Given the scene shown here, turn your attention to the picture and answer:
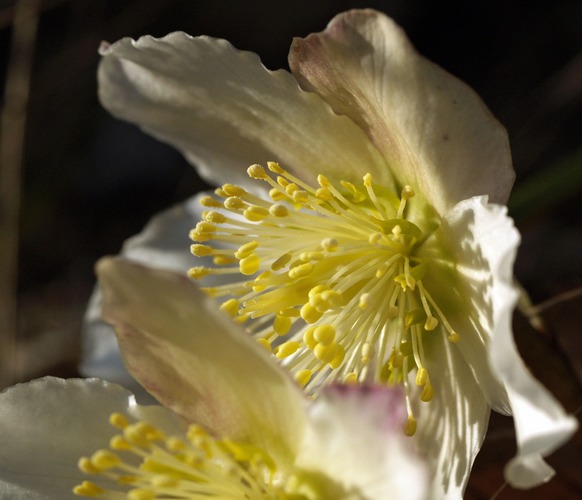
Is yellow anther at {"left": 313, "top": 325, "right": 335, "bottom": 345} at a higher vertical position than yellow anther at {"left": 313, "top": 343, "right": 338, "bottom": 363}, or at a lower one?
higher

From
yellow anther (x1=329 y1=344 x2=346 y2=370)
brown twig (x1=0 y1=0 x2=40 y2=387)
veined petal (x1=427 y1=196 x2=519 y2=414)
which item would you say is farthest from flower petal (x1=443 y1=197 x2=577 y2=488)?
brown twig (x1=0 y1=0 x2=40 y2=387)

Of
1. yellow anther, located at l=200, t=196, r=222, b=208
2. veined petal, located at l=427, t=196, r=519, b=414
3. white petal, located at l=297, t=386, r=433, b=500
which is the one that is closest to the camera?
white petal, located at l=297, t=386, r=433, b=500

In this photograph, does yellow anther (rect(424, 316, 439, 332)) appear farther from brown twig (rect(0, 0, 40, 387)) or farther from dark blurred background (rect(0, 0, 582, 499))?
brown twig (rect(0, 0, 40, 387))

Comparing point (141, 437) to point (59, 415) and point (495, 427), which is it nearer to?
point (59, 415)

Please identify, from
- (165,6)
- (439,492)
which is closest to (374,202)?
(439,492)

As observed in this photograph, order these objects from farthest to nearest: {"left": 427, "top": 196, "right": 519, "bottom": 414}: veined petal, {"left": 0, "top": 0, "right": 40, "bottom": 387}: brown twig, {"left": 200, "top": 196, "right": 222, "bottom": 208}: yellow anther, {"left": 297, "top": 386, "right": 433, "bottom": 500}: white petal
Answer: {"left": 0, "top": 0, "right": 40, "bottom": 387}: brown twig → {"left": 200, "top": 196, "right": 222, "bottom": 208}: yellow anther → {"left": 427, "top": 196, "right": 519, "bottom": 414}: veined petal → {"left": 297, "top": 386, "right": 433, "bottom": 500}: white petal

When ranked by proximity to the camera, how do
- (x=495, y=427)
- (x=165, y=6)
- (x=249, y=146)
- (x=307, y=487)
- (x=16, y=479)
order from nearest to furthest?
(x=307, y=487) < (x=16, y=479) < (x=249, y=146) < (x=495, y=427) < (x=165, y=6)

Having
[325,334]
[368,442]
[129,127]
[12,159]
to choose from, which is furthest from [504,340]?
[129,127]
